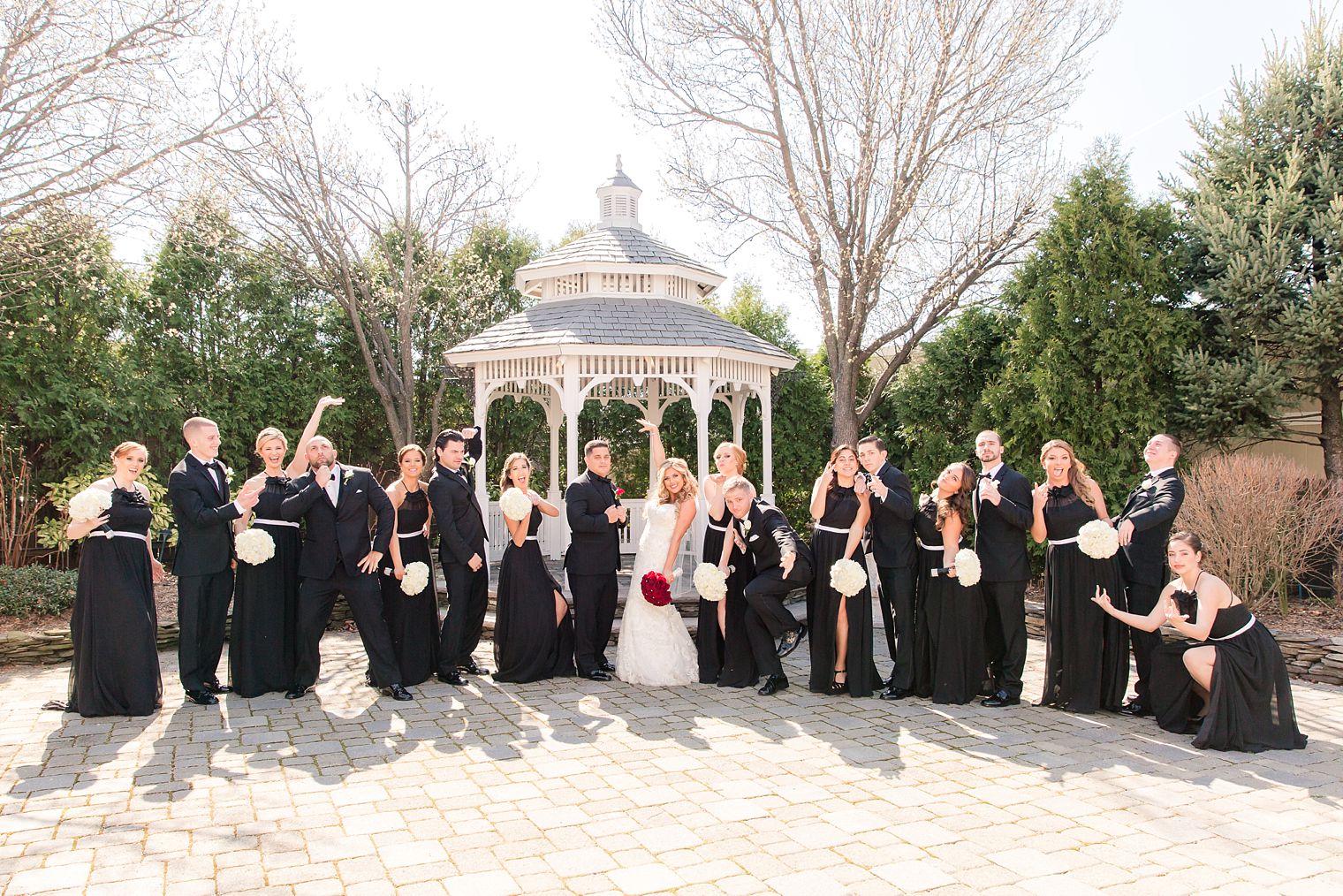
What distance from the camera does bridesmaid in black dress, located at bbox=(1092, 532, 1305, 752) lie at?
555 centimetres

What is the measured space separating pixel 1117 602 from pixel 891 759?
2.28 metres

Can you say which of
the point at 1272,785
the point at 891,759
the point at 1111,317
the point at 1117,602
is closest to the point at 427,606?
the point at 891,759

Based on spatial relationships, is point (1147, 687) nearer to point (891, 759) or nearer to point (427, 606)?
point (891, 759)

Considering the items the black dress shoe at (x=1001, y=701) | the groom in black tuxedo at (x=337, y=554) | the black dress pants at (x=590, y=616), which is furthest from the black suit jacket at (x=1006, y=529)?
the groom in black tuxedo at (x=337, y=554)

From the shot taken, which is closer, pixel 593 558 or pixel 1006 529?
pixel 1006 529

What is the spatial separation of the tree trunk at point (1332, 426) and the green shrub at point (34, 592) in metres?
13.5

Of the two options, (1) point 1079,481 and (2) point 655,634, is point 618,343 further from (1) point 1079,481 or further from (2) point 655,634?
(1) point 1079,481

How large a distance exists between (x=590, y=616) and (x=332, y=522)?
224 centimetres

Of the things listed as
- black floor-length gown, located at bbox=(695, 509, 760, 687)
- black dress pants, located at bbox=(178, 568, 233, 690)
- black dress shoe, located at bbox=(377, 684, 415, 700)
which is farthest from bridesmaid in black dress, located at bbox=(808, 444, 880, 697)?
black dress pants, located at bbox=(178, 568, 233, 690)

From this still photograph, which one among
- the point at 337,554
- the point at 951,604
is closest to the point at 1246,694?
the point at 951,604

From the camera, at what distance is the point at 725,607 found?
24.4 ft

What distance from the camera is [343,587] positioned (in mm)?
6984

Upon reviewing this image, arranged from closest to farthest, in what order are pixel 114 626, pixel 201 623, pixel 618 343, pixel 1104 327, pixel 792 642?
pixel 114 626 < pixel 201 623 < pixel 792 642 < pixel 1104 327 < pixel 618 343

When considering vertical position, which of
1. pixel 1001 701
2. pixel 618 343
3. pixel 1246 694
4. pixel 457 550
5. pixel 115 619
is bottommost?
pixel 1001 701
